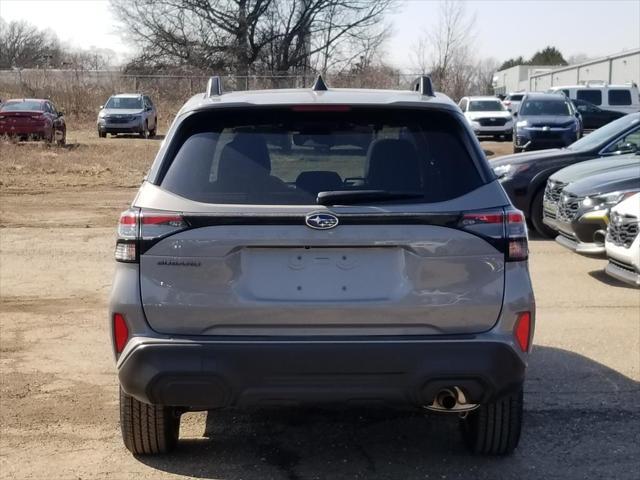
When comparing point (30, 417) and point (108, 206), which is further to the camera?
point (108, 206)

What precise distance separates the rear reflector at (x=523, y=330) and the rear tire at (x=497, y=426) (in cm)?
45

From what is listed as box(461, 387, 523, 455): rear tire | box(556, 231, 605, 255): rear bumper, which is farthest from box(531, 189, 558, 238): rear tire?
box(461, 387, 523, 455): rear tire

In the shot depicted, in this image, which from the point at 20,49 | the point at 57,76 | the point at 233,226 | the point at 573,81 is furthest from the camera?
the point at 20,49

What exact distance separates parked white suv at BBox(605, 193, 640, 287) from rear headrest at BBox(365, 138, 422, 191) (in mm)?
4056

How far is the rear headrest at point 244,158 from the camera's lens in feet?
13.6

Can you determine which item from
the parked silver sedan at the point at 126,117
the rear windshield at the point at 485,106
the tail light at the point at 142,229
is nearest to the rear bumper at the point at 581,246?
the tail light at the point at 142,229

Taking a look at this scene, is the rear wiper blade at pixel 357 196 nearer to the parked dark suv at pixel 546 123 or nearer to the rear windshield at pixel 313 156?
the rear windshield at pixel 313 156

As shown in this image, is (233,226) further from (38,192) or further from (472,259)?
(38,192)


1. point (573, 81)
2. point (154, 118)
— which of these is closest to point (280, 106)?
point (154, 118)

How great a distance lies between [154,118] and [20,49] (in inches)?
2531

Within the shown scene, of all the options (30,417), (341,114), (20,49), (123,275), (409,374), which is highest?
(20,49)

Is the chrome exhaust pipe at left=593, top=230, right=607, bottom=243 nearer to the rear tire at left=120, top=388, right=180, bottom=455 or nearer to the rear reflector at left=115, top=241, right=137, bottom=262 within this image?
the rear tire at left=120, top=388, right=180, bottom=455

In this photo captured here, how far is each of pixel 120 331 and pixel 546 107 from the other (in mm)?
25719

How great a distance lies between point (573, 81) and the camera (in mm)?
68750
